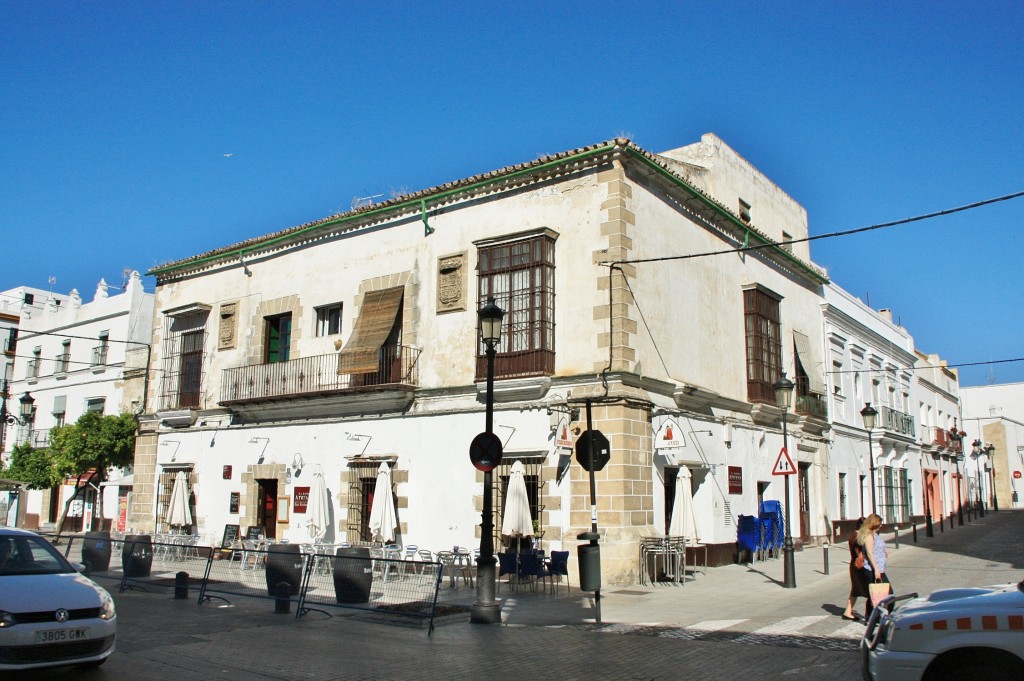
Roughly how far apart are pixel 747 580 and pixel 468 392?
22.2ft

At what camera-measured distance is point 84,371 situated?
3275cm

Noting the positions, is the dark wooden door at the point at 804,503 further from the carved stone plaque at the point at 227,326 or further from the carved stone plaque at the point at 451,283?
the carved stone plaque at the point at 227,326

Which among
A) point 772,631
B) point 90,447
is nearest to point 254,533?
point 90,447

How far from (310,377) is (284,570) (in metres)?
8.62

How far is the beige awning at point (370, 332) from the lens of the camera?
63.6 feet

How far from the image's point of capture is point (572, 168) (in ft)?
56.7

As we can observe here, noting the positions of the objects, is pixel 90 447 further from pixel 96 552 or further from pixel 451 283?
pixel 451 283

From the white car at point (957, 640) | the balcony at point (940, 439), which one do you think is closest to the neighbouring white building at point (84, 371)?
the white car at point (957, 640)

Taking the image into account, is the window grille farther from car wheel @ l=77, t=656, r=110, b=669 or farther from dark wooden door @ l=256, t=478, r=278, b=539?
car wheel @ l=77, t=656, r=110, b=669

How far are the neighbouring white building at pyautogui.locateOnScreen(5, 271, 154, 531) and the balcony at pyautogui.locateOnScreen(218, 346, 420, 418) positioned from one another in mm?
8733

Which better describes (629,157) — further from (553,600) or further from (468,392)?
(553,600)

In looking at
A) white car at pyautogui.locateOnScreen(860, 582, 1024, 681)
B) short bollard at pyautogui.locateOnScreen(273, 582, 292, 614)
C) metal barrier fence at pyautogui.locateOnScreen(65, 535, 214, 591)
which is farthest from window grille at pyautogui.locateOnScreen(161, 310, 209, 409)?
white car at pyautogui.locateOnScreen(860, 582, 1024, 681)

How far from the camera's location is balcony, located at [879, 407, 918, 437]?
102 ft

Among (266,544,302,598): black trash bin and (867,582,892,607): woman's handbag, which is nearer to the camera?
(867,582,892,607): woman's handbag
